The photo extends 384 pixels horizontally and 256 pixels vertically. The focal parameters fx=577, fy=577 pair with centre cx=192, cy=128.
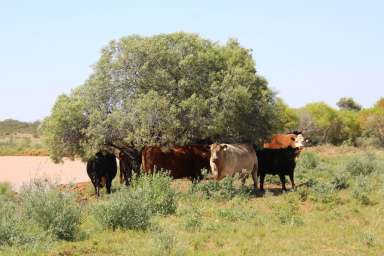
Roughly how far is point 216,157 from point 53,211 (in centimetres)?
625

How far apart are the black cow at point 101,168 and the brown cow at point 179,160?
1683mm

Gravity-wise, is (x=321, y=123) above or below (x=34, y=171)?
above

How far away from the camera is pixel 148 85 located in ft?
52.3

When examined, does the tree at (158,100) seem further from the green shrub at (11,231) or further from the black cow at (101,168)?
the green shrub at (11,231)

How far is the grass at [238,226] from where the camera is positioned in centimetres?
880

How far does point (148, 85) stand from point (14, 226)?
741 cm

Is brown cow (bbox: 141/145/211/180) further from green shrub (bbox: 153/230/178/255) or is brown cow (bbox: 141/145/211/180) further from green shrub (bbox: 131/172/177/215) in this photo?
green shrub (bbox: 153/230/178/255)

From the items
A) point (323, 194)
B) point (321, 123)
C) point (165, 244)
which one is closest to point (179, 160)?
point (323, 194)

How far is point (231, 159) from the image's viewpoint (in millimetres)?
15812

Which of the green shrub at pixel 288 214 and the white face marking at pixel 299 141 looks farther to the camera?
the white face marking at pixel 299 141

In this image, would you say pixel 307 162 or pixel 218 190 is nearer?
pixel 218 190

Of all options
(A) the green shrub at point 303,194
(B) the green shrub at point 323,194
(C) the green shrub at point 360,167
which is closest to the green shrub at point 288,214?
(B) the green shrub at point 323,194

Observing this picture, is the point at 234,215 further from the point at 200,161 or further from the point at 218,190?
the point at 200,161

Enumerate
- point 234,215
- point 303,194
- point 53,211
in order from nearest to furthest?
point 53,211 < point 234,215 < point 303,194
